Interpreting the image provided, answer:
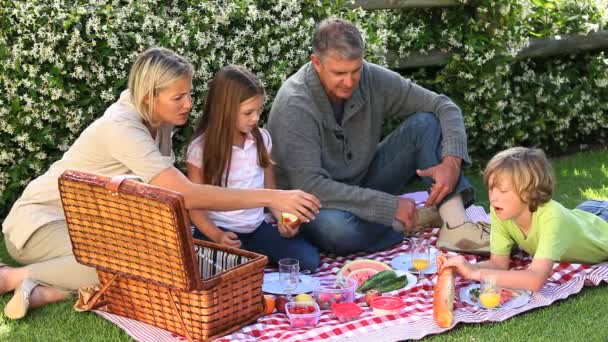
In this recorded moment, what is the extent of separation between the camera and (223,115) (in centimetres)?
477

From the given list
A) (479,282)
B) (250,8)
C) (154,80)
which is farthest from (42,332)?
(250,8)

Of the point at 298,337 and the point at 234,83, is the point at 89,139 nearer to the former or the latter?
the point at 234,83

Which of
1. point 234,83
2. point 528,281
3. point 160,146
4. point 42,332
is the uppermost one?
point 234,83

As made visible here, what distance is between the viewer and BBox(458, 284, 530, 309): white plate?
13.9 ft

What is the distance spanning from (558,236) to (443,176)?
3.00 feet

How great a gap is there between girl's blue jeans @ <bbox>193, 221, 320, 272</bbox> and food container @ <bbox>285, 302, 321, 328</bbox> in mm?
747

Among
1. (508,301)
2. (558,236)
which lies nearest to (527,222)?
(558,236)

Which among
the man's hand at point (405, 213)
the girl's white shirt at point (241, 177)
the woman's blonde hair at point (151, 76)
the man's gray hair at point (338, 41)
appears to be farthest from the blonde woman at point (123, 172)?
the man's gray hair at point (338, 41)

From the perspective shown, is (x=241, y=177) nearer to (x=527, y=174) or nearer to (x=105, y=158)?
(x=105, y=158)

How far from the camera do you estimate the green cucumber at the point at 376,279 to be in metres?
4.49

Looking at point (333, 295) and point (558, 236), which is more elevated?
point (558, 236)

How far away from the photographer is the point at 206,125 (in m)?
4.88

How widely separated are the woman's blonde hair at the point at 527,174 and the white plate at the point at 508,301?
414 mm

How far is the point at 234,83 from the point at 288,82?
55 centimetres
